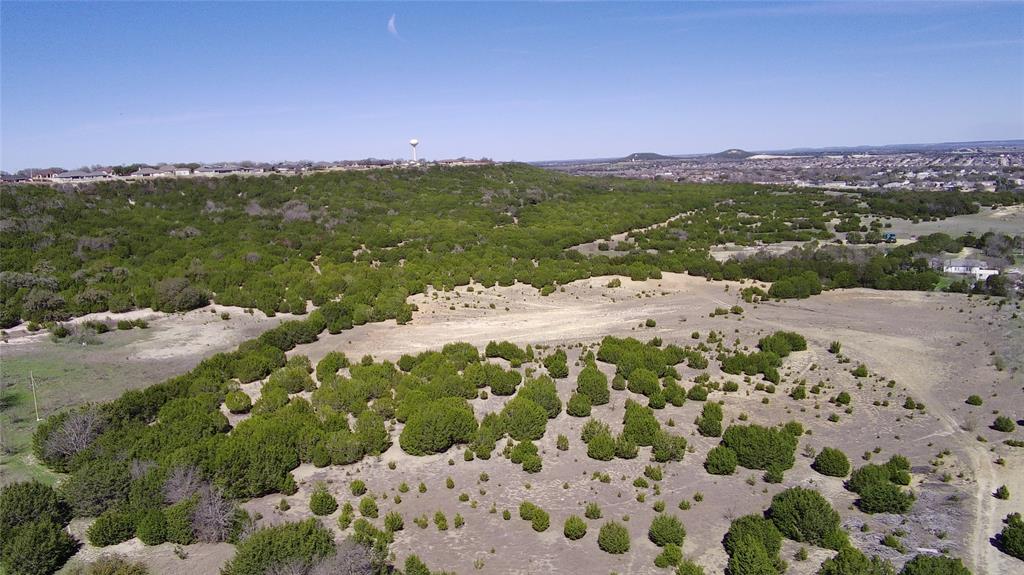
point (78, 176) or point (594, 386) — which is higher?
point (78, 176)

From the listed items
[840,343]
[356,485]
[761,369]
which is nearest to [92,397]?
A: [356,485]

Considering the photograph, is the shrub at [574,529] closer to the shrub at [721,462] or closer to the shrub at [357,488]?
the shrub at [721,462]

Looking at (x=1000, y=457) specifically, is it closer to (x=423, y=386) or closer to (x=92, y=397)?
(x=423, y=386)

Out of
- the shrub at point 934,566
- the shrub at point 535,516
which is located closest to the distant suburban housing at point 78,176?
the shrub at point 535,516

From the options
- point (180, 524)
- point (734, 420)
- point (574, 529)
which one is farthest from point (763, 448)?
point (180, 524)

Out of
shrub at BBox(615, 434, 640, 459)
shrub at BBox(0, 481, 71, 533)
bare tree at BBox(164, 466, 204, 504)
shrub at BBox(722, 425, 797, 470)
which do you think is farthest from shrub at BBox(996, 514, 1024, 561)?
shrub at BBox(0, 481, 71, 533)

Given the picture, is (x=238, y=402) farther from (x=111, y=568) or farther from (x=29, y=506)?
(x=111, y=568)
